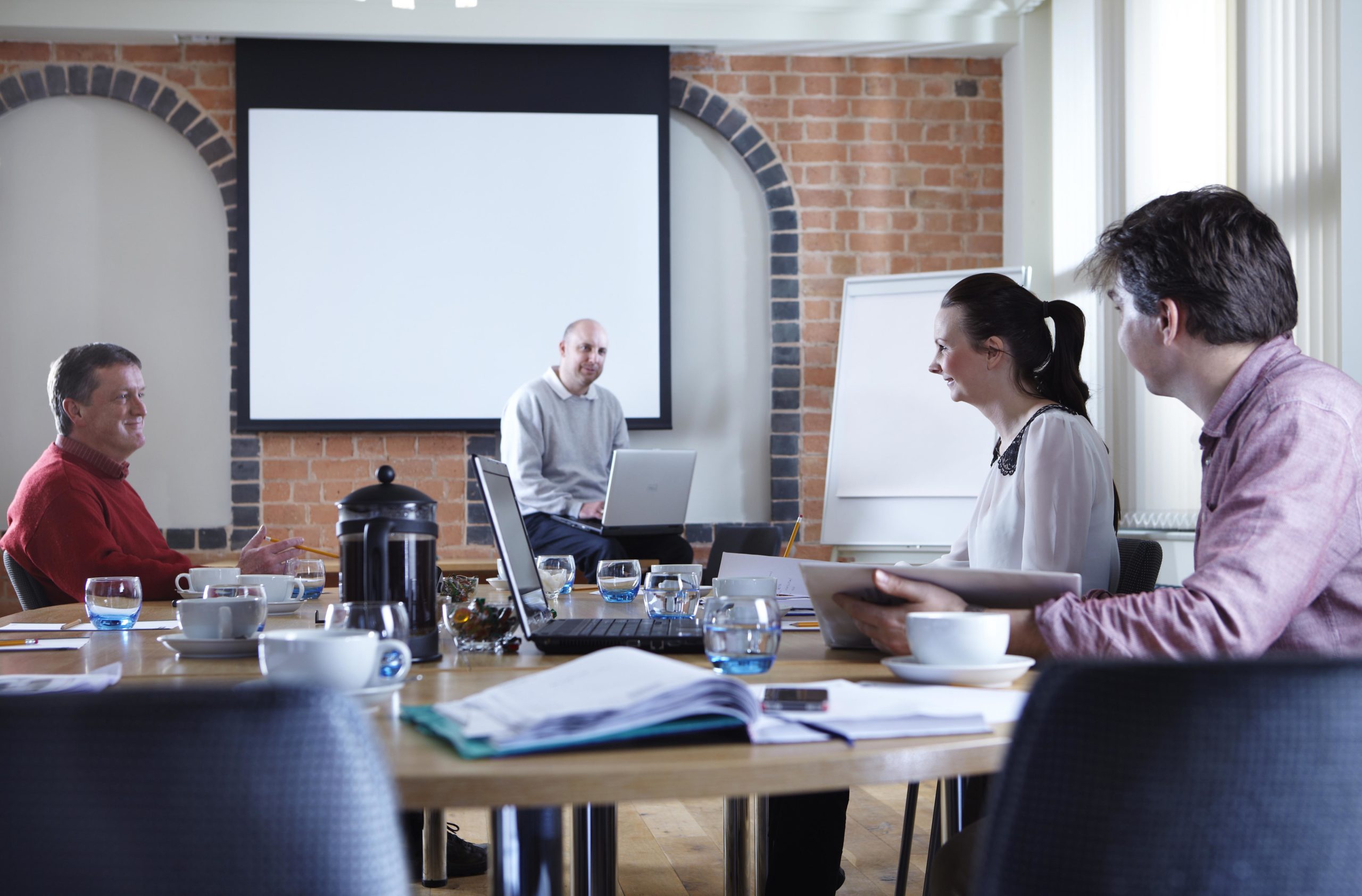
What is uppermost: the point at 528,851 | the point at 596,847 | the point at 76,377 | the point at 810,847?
the point at 76,377

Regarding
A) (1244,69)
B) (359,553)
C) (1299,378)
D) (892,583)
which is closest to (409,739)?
(359,553)

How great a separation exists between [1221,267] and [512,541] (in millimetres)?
1018

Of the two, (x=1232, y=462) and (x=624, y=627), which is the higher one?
(x=1232, y=462)

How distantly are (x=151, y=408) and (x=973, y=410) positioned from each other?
339cm

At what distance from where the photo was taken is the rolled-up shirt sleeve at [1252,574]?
3.78 feet

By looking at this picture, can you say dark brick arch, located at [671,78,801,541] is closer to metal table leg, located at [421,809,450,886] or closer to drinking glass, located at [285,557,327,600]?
metal table leg, located at [421,809,450,886]

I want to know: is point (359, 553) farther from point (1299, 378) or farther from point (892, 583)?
point (1299, 378)

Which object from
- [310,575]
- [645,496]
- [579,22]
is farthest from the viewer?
[579,22]

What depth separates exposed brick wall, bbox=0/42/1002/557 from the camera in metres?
4.89

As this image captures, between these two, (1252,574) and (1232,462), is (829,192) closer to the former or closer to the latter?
(1232,462)

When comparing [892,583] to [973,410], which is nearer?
[892,583]

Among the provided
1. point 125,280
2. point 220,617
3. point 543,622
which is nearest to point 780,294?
point 125,280

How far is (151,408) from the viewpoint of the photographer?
468cm

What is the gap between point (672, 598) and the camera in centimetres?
179
